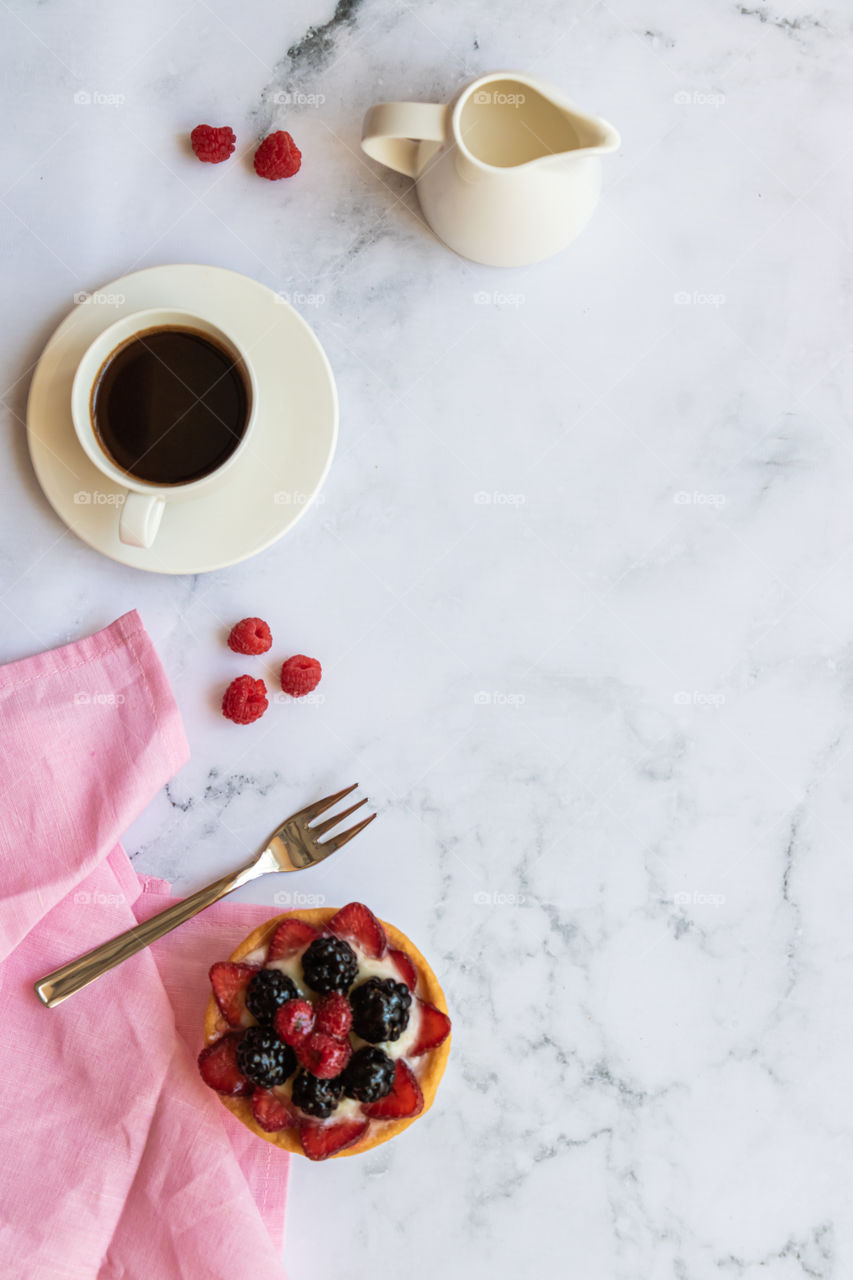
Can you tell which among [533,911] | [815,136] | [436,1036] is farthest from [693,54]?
[436,1036]

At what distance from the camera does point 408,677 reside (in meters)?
1.22

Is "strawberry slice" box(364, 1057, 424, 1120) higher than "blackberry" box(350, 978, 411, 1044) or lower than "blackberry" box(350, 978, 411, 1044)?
lower

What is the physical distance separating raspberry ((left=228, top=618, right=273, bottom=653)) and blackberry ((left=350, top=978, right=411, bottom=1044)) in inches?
15.7

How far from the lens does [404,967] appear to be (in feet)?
3.48

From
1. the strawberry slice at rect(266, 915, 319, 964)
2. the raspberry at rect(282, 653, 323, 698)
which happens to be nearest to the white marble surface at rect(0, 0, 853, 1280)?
the raspberry at rect(282, 653, 323, 698)

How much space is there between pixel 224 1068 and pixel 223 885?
0.65ft

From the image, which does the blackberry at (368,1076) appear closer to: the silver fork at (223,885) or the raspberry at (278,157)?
the silver fork at (223,885)

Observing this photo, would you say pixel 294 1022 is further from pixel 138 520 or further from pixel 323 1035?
pixel 138 520

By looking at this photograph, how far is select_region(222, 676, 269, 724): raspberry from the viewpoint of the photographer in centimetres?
117

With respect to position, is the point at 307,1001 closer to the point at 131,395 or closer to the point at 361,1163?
the point at 361,1163

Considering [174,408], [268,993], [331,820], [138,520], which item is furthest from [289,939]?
[174,408]

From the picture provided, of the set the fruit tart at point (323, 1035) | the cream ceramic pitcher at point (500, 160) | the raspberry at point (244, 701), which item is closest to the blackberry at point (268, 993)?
the fruit tart at point (323, 1035)

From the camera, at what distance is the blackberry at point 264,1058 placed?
3.25ft

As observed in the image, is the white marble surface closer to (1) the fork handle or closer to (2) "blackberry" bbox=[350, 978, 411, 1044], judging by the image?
(1) the fork handle
